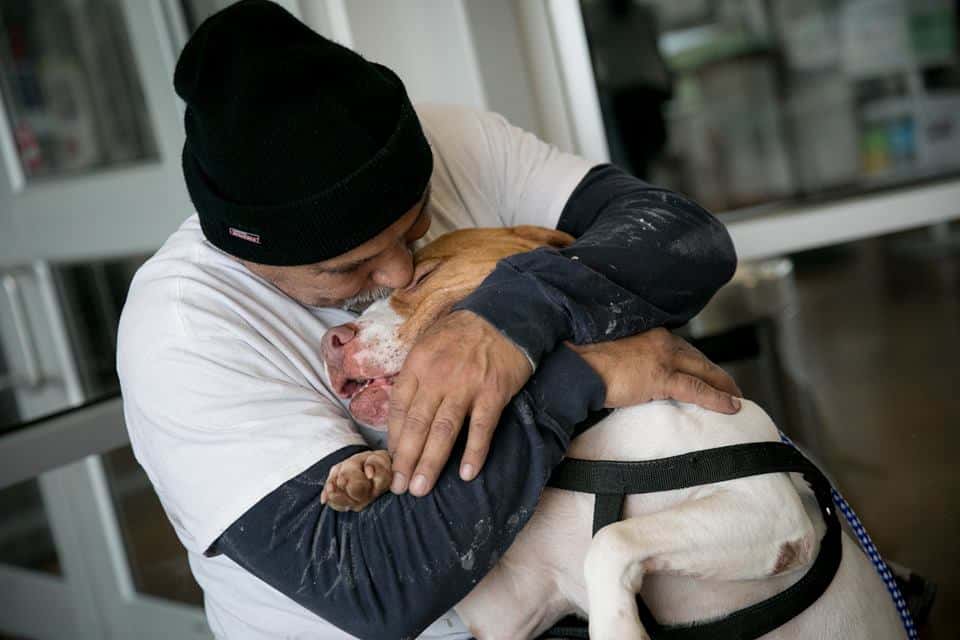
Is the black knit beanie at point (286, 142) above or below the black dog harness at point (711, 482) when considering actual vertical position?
above

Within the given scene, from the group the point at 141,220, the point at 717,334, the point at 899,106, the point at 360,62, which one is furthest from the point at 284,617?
the point at 899,106

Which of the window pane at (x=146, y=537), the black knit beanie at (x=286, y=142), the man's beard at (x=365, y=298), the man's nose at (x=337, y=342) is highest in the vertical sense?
the black knit beanie at (x=286, y=142)

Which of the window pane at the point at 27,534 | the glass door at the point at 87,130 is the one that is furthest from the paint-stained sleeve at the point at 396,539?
the window pane at the point at 27,534

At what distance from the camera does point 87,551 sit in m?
2.75

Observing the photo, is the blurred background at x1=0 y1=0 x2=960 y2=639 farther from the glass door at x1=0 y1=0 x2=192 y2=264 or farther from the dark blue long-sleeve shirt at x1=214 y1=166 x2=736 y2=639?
the dark blue long-sleeve shirt at x1=214 y1=166 x2=736 y2=639

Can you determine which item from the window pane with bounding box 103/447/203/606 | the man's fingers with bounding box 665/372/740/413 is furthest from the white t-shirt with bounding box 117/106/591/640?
the window pane with bounding box 103/447/203/606

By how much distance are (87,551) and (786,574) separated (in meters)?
2.14

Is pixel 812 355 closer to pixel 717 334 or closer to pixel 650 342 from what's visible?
pixel 717 334

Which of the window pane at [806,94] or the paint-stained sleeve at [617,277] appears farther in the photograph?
the window pane at [806,94]

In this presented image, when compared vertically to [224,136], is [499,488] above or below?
below

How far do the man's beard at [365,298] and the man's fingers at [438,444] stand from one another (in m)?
0.29

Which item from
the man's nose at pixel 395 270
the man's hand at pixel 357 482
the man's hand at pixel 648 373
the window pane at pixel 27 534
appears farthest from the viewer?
the window pane at pixel 27 534

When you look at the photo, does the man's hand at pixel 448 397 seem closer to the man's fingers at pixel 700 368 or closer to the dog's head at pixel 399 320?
the dog's head at pixel 399 320

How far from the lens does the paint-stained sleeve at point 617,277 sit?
115 cm
